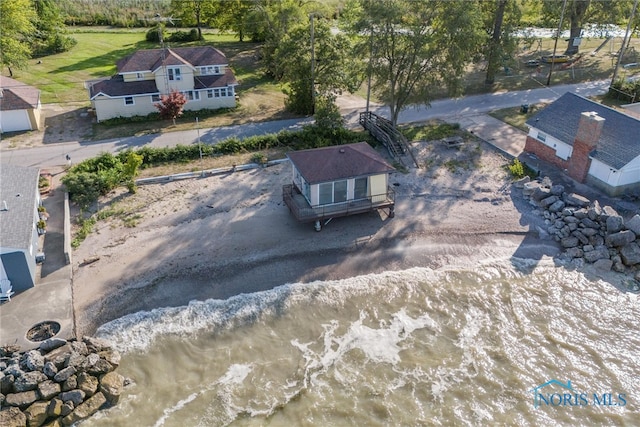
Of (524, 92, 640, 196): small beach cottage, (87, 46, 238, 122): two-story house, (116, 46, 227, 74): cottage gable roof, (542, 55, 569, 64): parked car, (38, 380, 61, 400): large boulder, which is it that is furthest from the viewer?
(542, 55, 569, 64): parked car

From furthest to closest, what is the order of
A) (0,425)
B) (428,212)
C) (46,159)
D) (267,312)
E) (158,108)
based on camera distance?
(158,108) < (46,159) < (428,212) < (267,312) < (0,425)

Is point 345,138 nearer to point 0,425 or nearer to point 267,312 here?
point 267,312

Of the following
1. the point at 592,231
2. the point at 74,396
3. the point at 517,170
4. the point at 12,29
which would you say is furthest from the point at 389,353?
the point at 12,29

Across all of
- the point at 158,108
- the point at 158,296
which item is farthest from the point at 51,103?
the point at 158,296

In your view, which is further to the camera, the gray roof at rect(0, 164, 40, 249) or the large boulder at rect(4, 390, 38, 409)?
the gray roof at rect(0, 164, 40, 249)

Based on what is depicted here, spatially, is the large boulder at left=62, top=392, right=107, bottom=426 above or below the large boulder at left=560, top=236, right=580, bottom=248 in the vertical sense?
below

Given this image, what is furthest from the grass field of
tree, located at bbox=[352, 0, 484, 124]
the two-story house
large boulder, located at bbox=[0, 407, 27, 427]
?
large boulder, located at bbox=[0, 407, 27, 427]

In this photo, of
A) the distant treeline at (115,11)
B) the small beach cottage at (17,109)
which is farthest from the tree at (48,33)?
the small beach cottage at (17,109)

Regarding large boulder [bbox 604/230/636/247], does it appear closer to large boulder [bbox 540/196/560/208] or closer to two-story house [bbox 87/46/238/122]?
large boulder [bbox 540/196/560/208]
